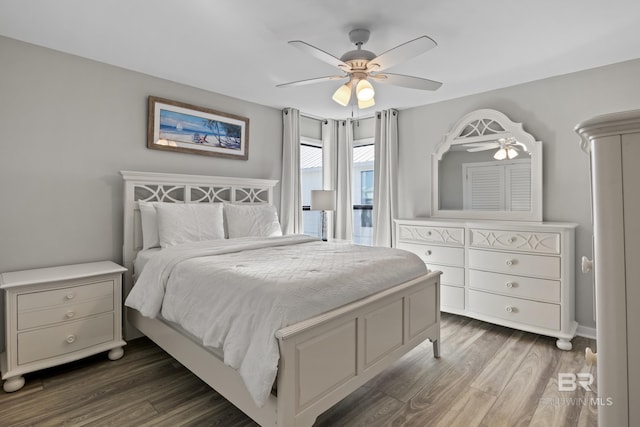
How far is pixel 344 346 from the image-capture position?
1.90m

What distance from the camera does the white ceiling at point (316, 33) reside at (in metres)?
2.16

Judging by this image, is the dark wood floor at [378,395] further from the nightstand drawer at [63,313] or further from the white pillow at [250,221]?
the white pillow at [250,221]

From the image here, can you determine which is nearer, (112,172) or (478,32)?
(478,32)

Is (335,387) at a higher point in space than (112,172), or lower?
lower

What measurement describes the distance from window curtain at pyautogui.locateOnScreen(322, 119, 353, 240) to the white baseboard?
9.36 feet

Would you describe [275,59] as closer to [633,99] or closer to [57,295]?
[57,295]

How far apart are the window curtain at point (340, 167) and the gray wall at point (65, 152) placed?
2.41 meters

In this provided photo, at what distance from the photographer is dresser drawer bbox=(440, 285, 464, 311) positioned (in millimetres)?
3551

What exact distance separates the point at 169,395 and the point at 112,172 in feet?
6.60

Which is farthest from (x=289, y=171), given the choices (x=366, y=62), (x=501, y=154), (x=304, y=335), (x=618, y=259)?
(x=618, y=259)

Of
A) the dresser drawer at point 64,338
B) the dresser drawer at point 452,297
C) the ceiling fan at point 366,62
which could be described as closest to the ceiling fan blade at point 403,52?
the ceiling fan at point 366,62

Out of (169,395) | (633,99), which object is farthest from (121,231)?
(633,99)

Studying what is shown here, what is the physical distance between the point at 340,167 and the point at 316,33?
2784mm

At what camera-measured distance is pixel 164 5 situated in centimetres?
215
